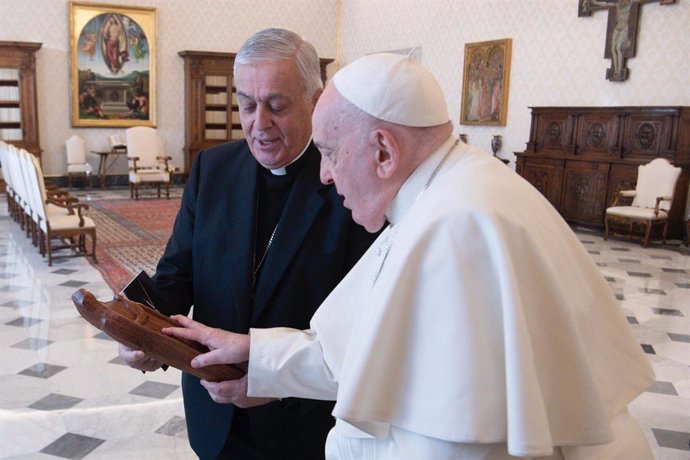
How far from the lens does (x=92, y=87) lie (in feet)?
50.0

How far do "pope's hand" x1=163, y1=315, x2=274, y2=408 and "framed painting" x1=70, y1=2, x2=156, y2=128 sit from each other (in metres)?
14.9

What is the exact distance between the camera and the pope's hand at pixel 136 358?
5.34 feet

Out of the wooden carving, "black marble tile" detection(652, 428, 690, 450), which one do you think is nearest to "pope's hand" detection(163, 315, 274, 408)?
the wooden carving

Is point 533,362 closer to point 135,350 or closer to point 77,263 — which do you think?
point 135,350

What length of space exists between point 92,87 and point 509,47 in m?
9.17

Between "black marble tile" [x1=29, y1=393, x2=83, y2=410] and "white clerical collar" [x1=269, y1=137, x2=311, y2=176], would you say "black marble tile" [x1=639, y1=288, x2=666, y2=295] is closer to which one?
"black marble tile" [x1=29, y1=393, x2=83, y2=410]

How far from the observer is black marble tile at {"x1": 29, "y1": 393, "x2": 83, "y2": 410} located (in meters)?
4.12

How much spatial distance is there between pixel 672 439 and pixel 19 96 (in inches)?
559

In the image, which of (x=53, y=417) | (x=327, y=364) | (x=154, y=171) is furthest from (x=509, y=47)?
(x=327, y=364)

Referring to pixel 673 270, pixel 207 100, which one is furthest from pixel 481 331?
pixel 207 100

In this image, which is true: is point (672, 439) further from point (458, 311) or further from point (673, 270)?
point (673, 270)

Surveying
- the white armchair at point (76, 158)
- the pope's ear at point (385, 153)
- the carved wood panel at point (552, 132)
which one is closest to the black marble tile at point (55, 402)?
the pope's ear at point (385, 153)

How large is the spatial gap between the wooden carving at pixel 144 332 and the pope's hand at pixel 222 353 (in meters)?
0.02

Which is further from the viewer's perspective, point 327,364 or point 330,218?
point 330,218
